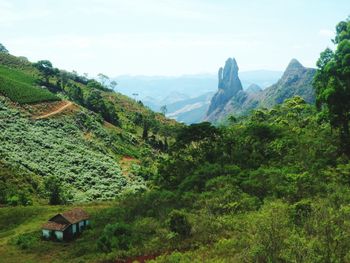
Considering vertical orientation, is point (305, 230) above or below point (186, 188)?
above

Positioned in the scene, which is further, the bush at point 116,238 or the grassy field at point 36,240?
the grassy field at point 36,240

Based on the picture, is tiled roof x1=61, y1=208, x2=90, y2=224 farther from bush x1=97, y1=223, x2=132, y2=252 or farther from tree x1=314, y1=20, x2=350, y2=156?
tree x1=314, y1=20, x2=350, y2=156

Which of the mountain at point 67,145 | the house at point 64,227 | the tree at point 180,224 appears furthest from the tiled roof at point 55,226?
the mountain at point 67,145

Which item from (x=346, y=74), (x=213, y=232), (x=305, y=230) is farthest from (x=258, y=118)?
(x=305, y=230)

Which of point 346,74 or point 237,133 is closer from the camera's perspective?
point 346,74

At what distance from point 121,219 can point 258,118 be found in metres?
55.4

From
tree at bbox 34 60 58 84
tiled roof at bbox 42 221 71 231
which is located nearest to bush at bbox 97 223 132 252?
tiled roof at bbox 42 221 71 231

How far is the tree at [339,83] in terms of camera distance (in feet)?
149

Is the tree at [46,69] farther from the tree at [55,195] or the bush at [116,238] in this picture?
the bush at [116,238]

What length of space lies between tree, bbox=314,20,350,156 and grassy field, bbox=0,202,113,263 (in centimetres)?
2785

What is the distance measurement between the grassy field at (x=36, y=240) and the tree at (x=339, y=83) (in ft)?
91.4

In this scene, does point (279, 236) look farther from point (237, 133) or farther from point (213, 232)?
point (237, 133)

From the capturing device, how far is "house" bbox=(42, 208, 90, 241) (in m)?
43.6

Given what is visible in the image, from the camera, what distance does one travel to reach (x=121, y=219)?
147 ft
